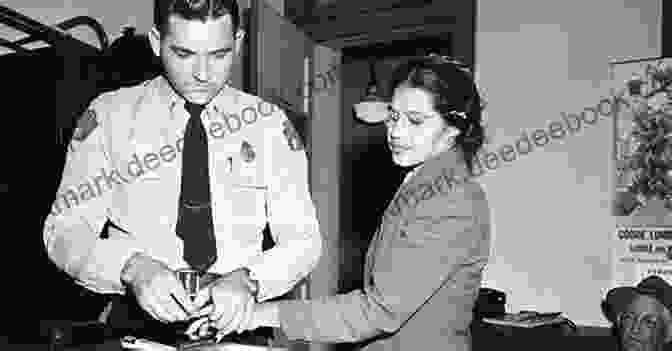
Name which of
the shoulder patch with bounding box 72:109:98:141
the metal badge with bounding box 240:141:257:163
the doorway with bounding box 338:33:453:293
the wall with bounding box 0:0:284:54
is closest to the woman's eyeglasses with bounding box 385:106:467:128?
the metal badge with bounding box 240:141:257:163

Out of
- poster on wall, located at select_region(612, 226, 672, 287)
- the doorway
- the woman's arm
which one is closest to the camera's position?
the woman's arm

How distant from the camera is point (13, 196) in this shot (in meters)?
1.44

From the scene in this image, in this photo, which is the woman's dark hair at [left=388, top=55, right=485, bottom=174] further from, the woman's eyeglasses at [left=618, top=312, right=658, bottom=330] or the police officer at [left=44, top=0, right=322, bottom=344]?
the woman's eyeglasses at [left=618, top=312, right=658, bottom=330]

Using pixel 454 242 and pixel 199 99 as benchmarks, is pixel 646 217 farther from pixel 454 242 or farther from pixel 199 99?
pixel 199 99

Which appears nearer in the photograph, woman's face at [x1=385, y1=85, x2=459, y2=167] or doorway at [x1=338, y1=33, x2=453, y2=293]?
woman's face at [x1=385, y1=85, x2=459, y2=167]

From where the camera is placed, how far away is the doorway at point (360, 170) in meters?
3.53

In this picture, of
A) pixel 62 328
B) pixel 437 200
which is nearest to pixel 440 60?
pixel 437 200

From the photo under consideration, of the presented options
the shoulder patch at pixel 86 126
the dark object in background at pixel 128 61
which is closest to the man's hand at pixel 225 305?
the shoulder patch at pixel 86 126

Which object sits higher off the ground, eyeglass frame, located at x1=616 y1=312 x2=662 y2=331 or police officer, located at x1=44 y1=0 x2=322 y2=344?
police officer, located at x1=44 y1=0 x2=322 y2=344

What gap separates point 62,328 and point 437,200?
651 millimetres

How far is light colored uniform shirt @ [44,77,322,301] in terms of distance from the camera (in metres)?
0.89

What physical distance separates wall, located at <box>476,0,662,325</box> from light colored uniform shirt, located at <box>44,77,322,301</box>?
1697mm

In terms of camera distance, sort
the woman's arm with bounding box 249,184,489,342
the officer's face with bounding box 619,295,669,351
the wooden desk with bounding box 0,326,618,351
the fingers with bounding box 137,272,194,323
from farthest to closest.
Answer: the wooden desk with bounding box 0,326,618,351 → the officer's face with bounding box 619,295,669,351 → the woman's arm with bounding box 249,184,489,342 → the fingers with bounding box 137,272,194,323

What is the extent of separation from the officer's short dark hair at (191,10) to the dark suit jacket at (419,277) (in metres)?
0.46
